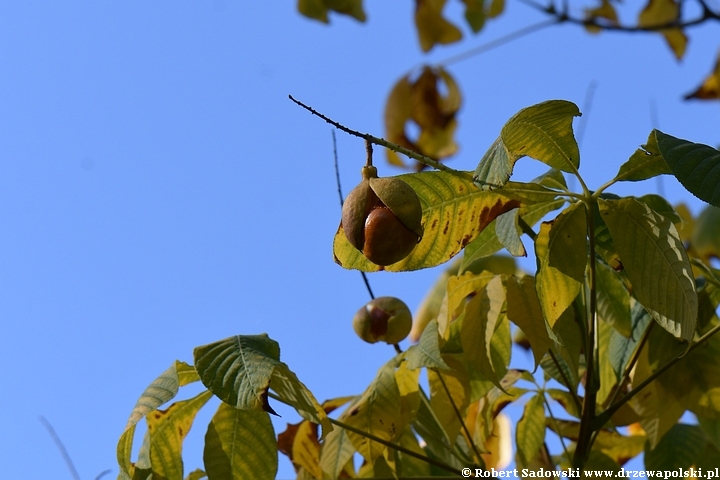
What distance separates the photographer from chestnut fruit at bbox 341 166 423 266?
103 centimetres

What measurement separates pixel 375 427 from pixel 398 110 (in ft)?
6.66

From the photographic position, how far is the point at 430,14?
322 cm

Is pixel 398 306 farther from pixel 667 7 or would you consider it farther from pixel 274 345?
pixel 667 7

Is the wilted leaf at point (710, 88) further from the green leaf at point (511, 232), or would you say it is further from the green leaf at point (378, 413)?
the green leaf at point (378, 413)

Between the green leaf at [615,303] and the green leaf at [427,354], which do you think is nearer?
the green leaf at [427,354]

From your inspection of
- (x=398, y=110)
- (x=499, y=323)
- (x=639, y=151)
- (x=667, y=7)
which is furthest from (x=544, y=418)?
(x=667, y=7)

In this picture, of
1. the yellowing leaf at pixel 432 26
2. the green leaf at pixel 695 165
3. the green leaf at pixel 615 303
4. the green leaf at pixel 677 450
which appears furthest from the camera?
the yellowing leaf at pixel 432 26

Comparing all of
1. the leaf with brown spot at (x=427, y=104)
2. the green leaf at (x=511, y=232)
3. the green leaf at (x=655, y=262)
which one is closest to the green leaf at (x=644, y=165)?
the green leaf at (x=655, y=262)

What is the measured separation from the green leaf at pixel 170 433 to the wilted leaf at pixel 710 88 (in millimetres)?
3196

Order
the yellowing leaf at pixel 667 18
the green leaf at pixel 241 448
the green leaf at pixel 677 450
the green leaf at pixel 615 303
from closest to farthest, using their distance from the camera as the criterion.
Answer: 1. the green leaf at pixel 241 448
2. the green leaf at pixel 615 303
3. the green leaf at pixel 677 450
4. the yellowing leaf at pixel 667 18

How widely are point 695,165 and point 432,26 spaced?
2432 millimetres

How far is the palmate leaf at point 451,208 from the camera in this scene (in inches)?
45.5

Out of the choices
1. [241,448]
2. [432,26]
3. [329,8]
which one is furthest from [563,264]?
[432,26]

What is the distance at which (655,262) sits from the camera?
106 centimetres
